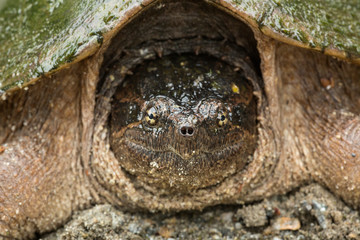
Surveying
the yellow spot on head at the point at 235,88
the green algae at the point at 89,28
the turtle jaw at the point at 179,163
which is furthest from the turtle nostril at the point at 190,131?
the green algae at the point at 89,28

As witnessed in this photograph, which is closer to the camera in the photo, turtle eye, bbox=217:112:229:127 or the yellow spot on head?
turtle eye, bbox=217:112:229:127

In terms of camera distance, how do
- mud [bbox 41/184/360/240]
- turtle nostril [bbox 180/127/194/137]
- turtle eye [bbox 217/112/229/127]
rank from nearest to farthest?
1. turtle nostril [bbox 180/127/194/137]
2. turtle eye [bbox 217/112/229/127]
3. mud [bbox 41/184/360/240]

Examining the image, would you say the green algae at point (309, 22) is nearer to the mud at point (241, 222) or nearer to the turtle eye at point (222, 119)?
the turtle eye at point (222, 119)

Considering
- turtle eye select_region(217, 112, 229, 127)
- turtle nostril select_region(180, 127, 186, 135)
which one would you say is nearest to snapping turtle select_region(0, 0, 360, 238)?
turtle eye select_region(217, 112, 229, 127)

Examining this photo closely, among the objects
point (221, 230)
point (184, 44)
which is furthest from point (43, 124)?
point (221, 230)

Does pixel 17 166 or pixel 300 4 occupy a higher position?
pixel 300 4

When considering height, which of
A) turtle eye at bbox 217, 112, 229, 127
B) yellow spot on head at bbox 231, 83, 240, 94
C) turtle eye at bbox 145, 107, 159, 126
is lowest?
turtle eye at bbox 217, 112, 229, 127

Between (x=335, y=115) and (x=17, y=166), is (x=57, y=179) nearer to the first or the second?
(x=17, y=166)

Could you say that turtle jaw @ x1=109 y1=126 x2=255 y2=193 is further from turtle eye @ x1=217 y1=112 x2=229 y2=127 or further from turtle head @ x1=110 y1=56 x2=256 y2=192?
turtle eye @ x1=217 y1=112 x2=229 y2=127
